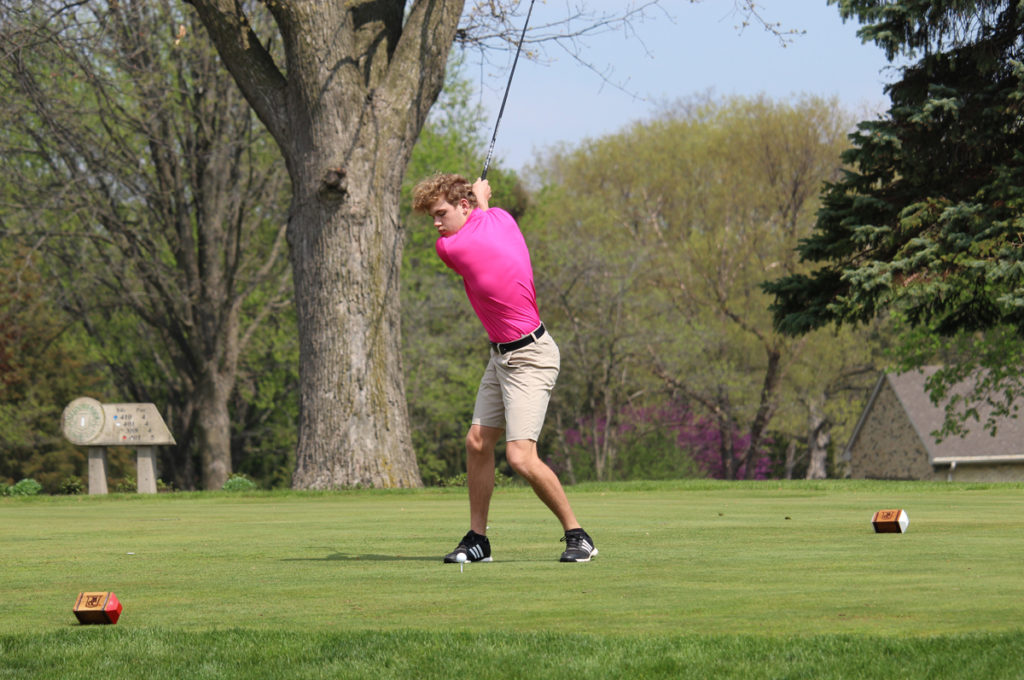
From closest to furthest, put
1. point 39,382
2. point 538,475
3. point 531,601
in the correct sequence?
point 531,601 < point 538,475 < point 39,382

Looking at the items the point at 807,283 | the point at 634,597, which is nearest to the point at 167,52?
the point at 807,283

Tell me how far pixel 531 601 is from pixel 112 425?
61.3 ft

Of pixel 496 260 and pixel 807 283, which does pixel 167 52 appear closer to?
pixel 807 283

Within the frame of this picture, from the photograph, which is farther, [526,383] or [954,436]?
[954,436]

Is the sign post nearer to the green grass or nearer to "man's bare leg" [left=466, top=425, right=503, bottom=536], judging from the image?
the green grass

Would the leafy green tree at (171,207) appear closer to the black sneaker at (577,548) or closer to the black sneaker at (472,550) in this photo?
the black sneaker at (472,550)

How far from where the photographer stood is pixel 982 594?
17.4 feet

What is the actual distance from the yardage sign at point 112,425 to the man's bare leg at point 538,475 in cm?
1628

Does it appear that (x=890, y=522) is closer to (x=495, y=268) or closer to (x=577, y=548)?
(x=577, y=548)

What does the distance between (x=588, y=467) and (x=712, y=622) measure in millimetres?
40808

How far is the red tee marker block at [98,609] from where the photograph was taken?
510 centimetres

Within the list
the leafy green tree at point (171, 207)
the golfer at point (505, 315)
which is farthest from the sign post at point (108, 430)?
the golfer at point (505, 315)

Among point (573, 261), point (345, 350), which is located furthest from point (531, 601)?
point (573, 261)

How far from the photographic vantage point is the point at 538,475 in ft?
24.4
